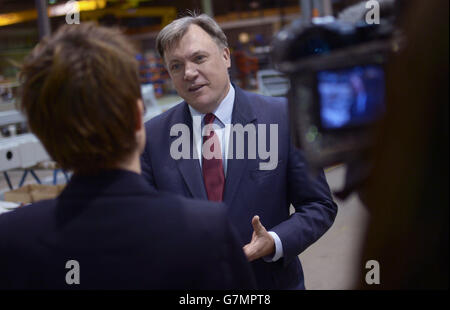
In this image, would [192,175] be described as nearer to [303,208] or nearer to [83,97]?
[303,208]

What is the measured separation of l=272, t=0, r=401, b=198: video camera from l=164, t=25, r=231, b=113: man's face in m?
1.02

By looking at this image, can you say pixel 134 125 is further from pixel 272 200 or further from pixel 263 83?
pixel 263 83

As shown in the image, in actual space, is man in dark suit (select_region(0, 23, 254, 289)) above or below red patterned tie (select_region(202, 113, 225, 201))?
above

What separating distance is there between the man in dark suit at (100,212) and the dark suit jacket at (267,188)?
0.64m

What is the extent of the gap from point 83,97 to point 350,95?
0.48 meters

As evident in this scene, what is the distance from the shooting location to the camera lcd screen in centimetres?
60

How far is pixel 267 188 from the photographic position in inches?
61.7

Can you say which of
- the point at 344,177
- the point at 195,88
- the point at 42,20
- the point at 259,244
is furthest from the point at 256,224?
the point at 42,20

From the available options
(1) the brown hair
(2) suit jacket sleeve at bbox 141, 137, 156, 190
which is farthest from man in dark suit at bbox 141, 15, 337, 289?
(1) the brown hair

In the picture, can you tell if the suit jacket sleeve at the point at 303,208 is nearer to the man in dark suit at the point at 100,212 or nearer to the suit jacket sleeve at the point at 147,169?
the suit jacket sleeve at the point at 147,169

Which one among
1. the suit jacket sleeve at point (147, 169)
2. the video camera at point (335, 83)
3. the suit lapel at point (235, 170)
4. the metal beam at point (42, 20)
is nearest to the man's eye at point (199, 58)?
the suit lapel at point (235, 170)

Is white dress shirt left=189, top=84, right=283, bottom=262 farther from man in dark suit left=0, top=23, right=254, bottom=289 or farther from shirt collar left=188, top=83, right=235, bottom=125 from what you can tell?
man in dark suit left=0, top=23, right=254, bottom=289

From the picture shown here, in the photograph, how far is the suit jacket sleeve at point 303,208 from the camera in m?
1.53
